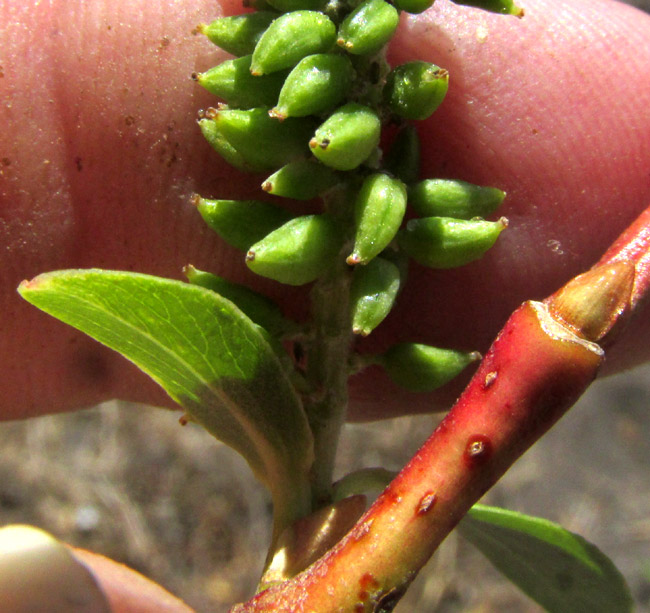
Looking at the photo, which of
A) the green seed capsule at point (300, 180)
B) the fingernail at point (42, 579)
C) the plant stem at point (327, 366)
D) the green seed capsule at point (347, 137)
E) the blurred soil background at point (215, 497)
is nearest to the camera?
the green seed capsule at point (347, 137)

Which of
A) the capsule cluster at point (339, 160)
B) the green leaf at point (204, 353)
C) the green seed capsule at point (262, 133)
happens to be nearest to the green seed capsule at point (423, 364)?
the capsule cluster at point (339, 160)

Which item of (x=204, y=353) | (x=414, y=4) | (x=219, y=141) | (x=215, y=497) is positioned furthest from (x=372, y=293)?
(x=215, y=497)

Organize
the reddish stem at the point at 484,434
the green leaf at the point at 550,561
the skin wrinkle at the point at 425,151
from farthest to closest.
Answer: the skin wrinkle at the point at 425,151
the green leaf at the point at 550,561
the reddish stem at the point at 484,434

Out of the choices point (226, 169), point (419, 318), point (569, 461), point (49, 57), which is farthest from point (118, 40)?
point (569, 461)

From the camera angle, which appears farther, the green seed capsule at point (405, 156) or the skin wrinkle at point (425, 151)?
the skin wrinkle at point (425, 151)

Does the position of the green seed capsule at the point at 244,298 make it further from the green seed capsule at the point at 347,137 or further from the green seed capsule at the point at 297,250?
the green seed capsule at the point at 347,137

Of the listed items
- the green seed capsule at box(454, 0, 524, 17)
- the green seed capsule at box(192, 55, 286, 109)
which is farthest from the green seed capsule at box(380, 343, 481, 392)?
the green seed capsule at box(454, 0, 524, 17)

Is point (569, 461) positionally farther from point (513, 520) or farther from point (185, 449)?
point (513, 520)

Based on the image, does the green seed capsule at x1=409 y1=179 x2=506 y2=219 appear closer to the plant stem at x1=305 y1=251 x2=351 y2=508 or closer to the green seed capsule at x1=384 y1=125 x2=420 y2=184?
the green seed capsule at x1=384 y1=125 x2=420 y2=184

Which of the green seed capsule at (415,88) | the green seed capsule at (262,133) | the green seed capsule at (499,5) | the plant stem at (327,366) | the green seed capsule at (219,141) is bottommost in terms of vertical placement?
the plant stem at (327,366)
